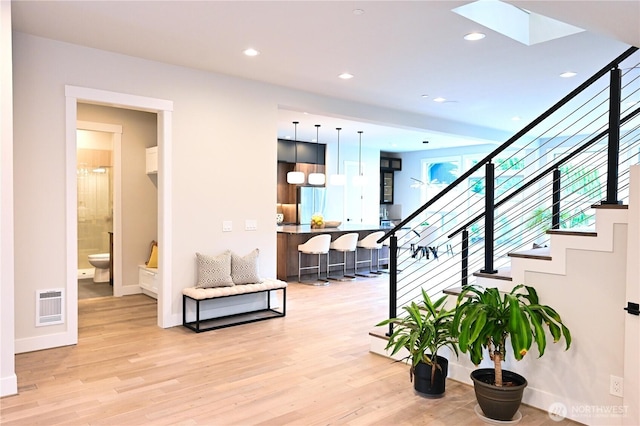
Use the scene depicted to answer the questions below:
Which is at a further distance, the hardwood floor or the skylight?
the skylight

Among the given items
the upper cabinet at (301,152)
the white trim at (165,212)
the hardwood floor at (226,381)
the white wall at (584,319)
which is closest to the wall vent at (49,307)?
the hardwood floor at (226,381)

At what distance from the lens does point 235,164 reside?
18.5 ft

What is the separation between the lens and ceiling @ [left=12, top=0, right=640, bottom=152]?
3.47 metres

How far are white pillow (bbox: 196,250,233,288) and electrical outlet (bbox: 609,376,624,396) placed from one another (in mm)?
3740

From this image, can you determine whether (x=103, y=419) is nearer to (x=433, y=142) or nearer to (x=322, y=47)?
(x=322, y=47)

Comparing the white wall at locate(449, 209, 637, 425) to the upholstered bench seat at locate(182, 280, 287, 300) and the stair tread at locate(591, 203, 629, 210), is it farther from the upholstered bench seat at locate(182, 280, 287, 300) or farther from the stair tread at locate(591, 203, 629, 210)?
the upholstered bench seat at locate(182, 280, 287, 300)

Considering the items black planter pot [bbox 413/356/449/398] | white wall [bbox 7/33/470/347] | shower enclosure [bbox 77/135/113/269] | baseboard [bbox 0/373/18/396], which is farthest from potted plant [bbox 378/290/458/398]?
shower enclosure [bbox 77/135/113/269]

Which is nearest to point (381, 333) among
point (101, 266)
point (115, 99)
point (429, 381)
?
point (429, 381)

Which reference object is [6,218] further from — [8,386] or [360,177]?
[360,177]

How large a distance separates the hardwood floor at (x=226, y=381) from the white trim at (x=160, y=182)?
1.02ft

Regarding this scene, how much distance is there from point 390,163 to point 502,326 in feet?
36.7

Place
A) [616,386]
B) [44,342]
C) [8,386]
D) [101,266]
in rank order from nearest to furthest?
[616,386] < [8,386] < [44,342] < [101,266]

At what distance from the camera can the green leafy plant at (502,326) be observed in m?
2.84

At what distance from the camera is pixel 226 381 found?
365 cm
